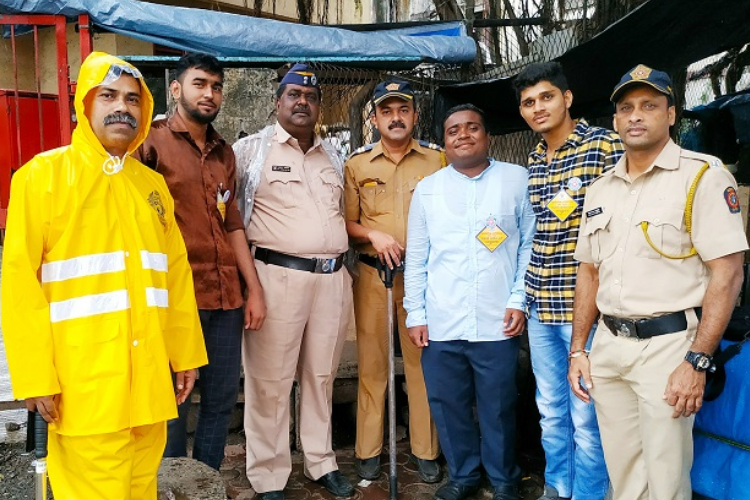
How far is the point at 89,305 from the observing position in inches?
92.0

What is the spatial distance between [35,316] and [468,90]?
3256 millimetres

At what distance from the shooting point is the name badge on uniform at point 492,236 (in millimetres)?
3416

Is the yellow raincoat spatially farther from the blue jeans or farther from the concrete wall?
the concrete wall

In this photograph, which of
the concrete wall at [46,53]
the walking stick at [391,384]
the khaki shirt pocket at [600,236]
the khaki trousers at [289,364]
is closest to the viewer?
the khaki shirt pocket at [600,236]

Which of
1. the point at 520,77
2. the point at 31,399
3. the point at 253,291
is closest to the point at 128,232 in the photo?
the point at 31,399

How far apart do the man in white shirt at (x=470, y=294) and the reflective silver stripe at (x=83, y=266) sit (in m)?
1.70

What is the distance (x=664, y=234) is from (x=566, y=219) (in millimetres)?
657

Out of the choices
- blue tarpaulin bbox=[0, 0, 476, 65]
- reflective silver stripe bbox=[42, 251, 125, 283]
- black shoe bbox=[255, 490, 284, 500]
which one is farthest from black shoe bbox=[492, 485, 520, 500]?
blue tarpaulin bbox=[0, 0, 476, 65]

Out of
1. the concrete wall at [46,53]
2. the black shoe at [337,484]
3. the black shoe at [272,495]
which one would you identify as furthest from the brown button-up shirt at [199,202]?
the concrete wall at [46,53]

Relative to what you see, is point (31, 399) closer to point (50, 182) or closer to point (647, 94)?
point (50, 182)

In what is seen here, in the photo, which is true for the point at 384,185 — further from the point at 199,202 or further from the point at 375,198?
the point at 199,202

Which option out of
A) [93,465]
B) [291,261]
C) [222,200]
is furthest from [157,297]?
[291,261]

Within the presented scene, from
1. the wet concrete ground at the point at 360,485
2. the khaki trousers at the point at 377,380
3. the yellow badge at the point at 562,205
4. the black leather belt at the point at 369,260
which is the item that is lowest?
the wet concrete ground at the point at 360,485

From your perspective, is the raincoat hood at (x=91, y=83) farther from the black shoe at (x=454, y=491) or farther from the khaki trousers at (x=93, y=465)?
the black shoe at (x=454, y=491)
